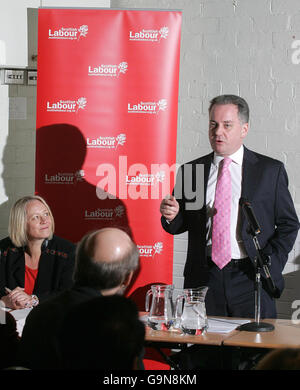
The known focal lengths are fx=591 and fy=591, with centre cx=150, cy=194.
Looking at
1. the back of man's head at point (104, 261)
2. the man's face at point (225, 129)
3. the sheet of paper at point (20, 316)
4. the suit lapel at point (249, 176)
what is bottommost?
the sheet of paper at point (20, 316)

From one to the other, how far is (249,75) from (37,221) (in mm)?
1829

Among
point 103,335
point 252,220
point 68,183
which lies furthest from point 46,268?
point 103,335

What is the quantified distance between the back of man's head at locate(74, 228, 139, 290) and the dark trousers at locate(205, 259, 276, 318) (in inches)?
42.9

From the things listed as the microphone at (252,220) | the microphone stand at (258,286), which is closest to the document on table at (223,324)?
the microphone stand at (258,286)

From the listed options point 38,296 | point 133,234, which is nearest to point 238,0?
point 133,234

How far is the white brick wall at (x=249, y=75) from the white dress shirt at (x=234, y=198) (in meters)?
0.98

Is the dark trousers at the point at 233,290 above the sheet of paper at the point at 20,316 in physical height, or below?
above

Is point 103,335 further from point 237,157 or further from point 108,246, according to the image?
point 237,157

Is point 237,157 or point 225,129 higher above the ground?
point 225,129

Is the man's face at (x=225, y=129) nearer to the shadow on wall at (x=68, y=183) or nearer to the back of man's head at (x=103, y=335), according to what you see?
the shadow on wall at (x=68, y=183)

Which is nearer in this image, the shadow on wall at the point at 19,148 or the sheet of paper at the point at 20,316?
the sheet of paper at the point at 20,316

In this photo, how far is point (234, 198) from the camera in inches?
119

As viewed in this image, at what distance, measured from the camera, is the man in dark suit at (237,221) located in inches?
114

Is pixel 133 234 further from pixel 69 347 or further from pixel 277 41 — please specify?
pixel 69 347
